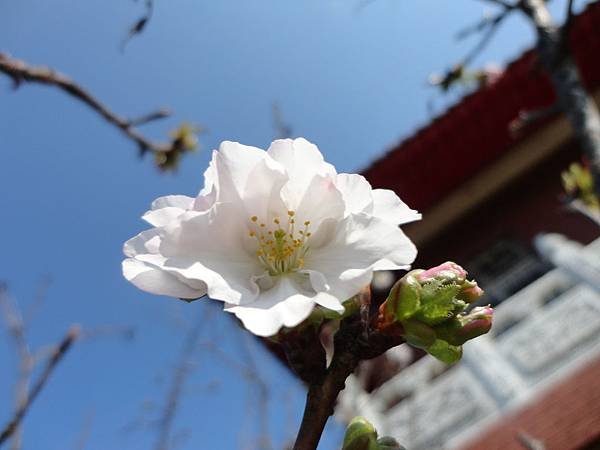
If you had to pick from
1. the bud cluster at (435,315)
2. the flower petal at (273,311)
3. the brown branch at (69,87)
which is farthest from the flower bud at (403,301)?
the brown branch at (69,87)

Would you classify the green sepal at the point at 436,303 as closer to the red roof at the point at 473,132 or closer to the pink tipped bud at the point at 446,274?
the pink tipped bud at the point at 446,274

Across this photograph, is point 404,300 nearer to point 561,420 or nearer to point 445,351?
point 445,351

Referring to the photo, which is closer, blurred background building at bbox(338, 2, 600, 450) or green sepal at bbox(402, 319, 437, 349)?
green sepal at bbox(402, 319, 437, 349)

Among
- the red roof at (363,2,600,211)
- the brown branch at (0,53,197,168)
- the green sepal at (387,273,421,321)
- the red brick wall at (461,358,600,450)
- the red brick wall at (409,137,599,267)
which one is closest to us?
the green sepal at (387,273,421,321)

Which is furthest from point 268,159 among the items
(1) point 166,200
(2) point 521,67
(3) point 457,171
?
(3) point 457,171

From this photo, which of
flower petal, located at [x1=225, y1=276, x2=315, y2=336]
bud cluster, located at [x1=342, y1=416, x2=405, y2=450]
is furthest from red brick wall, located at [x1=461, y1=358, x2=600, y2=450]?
flower petal, located at [x1=225, y1=276, x2=315, y2=336]

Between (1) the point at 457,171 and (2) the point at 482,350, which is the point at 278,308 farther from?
(1) the point at 457,171

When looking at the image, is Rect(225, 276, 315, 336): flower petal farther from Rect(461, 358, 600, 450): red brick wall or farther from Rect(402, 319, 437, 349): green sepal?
Rect(461, 358, 600, 450): red brick wall

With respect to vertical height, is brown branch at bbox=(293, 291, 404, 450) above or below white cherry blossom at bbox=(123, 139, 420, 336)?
below
